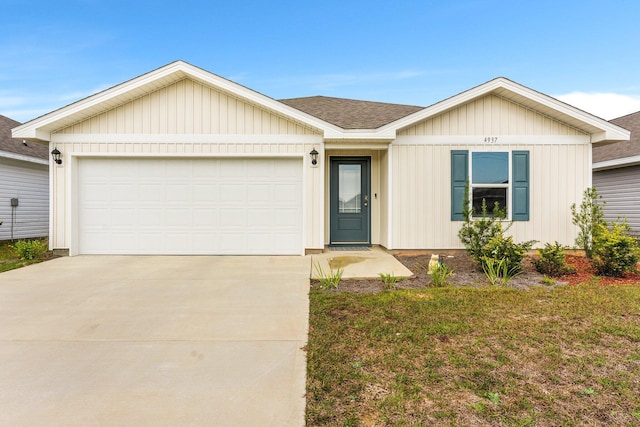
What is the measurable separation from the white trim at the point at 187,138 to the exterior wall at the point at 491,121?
244cm

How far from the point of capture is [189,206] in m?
7.61

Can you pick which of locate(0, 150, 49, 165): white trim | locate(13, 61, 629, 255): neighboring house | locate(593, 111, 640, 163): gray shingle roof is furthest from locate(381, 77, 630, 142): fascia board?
Result: locate(0, 150, 49, 165): white trim

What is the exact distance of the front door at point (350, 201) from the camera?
8.59 meters

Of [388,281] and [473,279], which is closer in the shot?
[388,281]

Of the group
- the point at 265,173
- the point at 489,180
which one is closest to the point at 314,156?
the point at 265,173

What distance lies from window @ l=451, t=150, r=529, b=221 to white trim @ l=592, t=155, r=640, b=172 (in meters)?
4.45

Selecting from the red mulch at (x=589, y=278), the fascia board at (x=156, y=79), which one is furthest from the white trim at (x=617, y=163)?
the fascia board at (x=156, y=79)

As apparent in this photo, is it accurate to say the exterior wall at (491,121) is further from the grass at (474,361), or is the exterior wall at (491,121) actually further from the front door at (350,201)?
Result: the grass at (474,361)

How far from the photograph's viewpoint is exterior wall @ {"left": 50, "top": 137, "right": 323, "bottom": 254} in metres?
7.38

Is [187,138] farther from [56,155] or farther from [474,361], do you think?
[474,361]

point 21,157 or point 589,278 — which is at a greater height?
point 21,157

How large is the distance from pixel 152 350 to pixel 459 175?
6824mm

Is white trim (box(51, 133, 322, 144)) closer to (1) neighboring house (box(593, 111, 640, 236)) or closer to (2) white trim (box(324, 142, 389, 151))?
(2) white trim (box(324, 142, 389, 151))

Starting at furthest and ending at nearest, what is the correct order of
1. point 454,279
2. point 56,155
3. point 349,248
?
point 349,248 < point 56,155 < point 454,279
